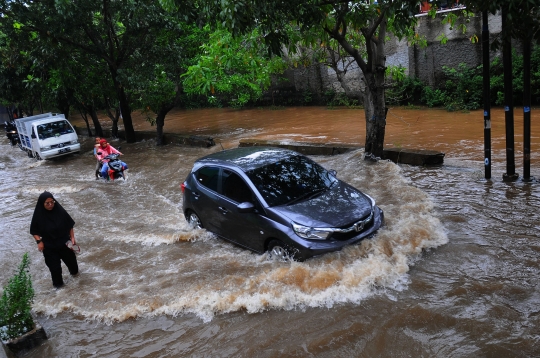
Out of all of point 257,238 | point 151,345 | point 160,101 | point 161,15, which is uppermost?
point 161,15

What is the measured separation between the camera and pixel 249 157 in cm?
782

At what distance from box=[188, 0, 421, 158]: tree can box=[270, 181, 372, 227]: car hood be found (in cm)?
256

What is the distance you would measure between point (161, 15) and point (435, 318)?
14.9 meters

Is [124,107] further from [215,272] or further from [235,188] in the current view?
[215,272]

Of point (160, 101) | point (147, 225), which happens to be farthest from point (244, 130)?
point (147, 225)

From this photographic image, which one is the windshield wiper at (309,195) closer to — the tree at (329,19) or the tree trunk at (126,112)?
the tree at (329,19)

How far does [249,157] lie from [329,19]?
3708 mm

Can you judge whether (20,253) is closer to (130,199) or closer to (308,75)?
(130,199)

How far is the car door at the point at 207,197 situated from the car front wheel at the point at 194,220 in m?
0.18

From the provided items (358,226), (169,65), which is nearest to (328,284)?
(358,226)

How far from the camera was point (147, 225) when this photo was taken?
968cm

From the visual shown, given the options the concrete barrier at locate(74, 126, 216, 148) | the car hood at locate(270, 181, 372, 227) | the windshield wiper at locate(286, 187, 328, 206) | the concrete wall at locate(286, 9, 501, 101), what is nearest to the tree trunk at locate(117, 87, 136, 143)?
the concrete barrier at locate(74, 126, 216, 148)

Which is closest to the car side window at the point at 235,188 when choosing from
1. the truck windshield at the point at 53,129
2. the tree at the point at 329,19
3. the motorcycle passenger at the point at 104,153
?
the tree at the point at 329,19

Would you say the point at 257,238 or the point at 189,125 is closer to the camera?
the point at 257,238
